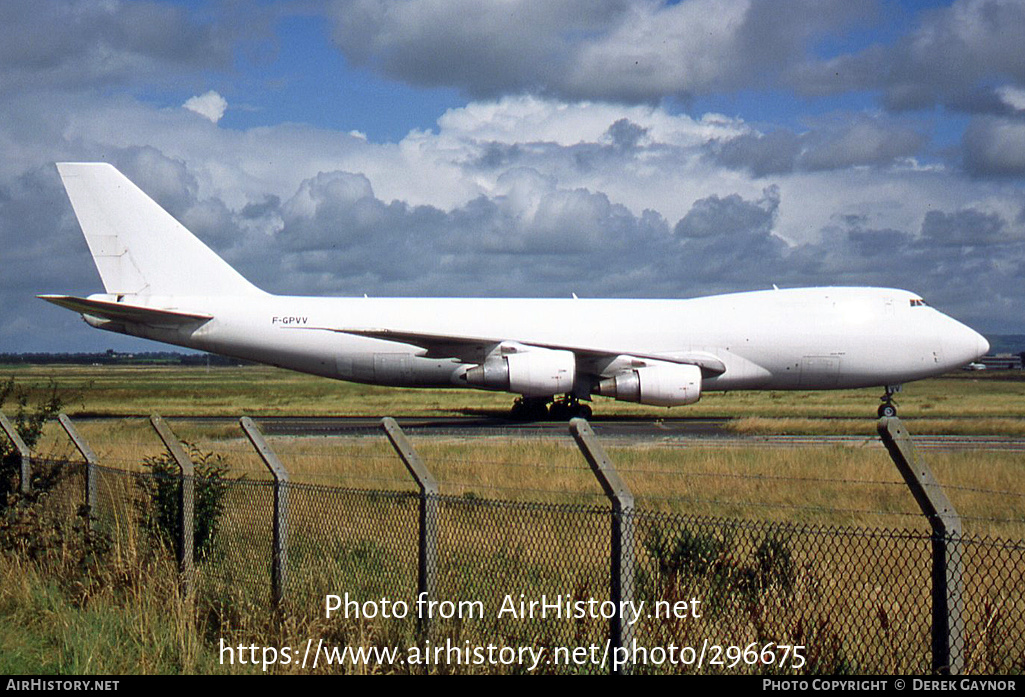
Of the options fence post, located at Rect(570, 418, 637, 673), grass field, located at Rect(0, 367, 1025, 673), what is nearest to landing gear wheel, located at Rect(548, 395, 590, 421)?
grass field, located at Rect(0, 367, 1025, 673)

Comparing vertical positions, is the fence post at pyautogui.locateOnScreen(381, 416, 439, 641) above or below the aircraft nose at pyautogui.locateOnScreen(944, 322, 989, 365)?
below

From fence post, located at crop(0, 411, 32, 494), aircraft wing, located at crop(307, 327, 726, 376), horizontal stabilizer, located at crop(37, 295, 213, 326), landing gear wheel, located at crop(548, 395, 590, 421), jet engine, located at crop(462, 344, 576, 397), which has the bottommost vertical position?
landing gear wheel, located at crop(548, 395, 590, 421)

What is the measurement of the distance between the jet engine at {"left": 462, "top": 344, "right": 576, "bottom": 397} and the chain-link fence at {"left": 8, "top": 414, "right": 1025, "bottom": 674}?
16.9m

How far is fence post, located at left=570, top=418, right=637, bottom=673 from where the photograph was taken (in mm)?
5539

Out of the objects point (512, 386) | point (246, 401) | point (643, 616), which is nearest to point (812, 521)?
point (643, 616)

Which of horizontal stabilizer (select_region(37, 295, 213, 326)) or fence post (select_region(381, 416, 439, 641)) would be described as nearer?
fence post (select_region(381, 416, 439, 641))

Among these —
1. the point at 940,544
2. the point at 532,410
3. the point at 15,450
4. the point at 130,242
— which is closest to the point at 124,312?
the point at 130,242

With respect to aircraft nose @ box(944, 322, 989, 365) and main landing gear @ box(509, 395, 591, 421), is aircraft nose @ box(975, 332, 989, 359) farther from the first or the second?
main landing gear @ box(509, 395, 591, 421)

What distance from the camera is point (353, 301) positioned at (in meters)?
30.7

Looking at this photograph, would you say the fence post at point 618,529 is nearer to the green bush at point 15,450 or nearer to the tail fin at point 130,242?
the green bush at point 15,450

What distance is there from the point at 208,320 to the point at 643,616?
2580 cm

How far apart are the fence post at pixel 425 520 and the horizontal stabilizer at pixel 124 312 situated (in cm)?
2376

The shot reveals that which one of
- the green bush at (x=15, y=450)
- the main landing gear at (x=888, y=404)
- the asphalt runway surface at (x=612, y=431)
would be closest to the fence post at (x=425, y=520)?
the green bush at (x=15, y=450)
